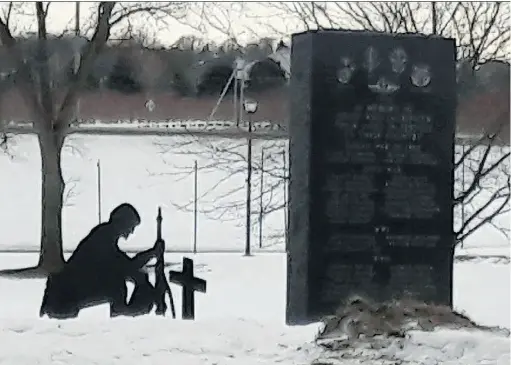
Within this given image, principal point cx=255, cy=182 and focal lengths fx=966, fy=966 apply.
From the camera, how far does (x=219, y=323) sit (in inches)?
257

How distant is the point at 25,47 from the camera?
500 inches

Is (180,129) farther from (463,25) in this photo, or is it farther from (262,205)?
(463,25)

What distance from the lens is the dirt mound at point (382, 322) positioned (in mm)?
5871

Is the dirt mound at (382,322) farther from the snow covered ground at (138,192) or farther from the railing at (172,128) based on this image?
the snow covered ground at (138,192)

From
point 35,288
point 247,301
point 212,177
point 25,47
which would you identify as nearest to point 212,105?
point 212,177

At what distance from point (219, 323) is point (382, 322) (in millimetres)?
1188

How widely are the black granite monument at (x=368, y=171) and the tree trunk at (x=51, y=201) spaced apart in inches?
216

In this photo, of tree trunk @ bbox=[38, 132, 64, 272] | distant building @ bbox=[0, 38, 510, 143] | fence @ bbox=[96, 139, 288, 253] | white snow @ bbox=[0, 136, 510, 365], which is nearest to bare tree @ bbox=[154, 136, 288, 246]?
fence @ bbox=[96, 139, 288, 253]

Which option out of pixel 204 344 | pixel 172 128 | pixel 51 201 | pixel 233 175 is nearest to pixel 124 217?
pixel 204 344

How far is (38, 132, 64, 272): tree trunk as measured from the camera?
12.3m

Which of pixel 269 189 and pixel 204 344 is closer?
pixel 204 344

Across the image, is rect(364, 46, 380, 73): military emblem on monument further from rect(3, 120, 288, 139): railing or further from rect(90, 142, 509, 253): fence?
rect(3, 120, 288, 139): railing

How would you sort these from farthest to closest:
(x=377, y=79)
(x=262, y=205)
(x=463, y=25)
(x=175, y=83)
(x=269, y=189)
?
(x=175, y=83), (x=262, y=205), (x=269, y=189), (x=463, y=25), (x=377, y=79)

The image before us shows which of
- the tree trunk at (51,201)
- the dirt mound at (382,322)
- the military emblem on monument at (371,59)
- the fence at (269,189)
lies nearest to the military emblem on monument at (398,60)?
the military emblem on monument at (371,59)
